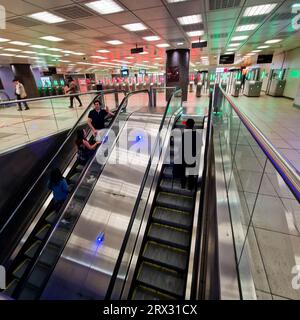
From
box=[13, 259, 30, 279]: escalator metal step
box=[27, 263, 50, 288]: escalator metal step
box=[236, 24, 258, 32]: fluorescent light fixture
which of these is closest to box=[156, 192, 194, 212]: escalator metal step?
box=[27, 263, 50, 288]: escalator metal step

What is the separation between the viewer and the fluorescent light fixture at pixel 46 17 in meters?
4.47

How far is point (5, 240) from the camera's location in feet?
13.4

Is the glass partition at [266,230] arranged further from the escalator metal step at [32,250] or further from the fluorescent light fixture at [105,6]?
the escalator metal step at [32,250]

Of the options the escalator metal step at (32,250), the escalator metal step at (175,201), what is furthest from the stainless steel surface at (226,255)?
the escalator metal step at (32,250)

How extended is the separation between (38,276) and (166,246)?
2.20 m

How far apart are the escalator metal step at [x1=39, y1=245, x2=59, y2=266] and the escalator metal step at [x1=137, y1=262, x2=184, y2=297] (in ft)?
4.79

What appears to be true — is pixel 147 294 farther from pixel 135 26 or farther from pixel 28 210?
pixel 135 26

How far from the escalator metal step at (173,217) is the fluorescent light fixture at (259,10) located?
527 centimetres

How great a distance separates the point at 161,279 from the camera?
3207mm

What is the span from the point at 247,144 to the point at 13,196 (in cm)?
500

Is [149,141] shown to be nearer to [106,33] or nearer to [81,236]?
[81,236]

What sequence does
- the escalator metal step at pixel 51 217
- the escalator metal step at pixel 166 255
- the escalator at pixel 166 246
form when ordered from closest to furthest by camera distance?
1. the escalator at pixel 166 246
2. the escalator metal step at pixel 166 255
3. the escalator metal step at pixel 51 217

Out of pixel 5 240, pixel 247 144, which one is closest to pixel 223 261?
pixel 247 144

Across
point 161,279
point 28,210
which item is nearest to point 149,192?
point 161,279
